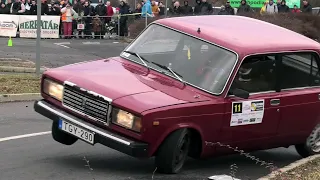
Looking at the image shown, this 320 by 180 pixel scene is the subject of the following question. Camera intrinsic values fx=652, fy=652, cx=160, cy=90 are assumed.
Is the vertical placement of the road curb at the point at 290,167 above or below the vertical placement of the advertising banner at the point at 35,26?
below

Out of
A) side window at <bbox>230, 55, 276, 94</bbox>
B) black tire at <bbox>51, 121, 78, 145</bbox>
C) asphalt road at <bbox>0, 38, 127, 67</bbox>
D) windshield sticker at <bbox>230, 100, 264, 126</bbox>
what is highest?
side window at <bbox>230, 55, 276, 94</bbox>

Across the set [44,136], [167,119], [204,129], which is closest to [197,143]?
[204,129]

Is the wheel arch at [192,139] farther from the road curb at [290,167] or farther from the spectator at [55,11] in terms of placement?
the spectator at [55,11]

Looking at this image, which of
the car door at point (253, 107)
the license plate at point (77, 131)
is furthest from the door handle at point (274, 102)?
the license plate at point (77, 131)

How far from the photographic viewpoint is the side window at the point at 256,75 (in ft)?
25.8

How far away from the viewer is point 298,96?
27.5ft

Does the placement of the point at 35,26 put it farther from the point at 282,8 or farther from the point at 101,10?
the point at 282,8

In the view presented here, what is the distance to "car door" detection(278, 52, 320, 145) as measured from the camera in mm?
8305

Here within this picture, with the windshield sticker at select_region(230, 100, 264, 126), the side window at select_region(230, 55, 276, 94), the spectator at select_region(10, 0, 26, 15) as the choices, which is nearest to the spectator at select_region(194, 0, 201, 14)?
the spectator at select_region(10, 0, 26, 15)

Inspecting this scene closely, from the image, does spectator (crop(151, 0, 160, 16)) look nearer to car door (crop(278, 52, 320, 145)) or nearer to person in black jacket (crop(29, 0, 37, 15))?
person in black jacket (crop(29, 0, 37, 15))

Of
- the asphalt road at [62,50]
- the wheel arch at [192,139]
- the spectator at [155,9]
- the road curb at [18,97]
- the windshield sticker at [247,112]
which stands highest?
the spectator at [155,9]

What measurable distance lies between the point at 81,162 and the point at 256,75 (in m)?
2.41

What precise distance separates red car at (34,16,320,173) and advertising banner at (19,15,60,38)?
21224 millimetres

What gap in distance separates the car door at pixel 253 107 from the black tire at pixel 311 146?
871mm
